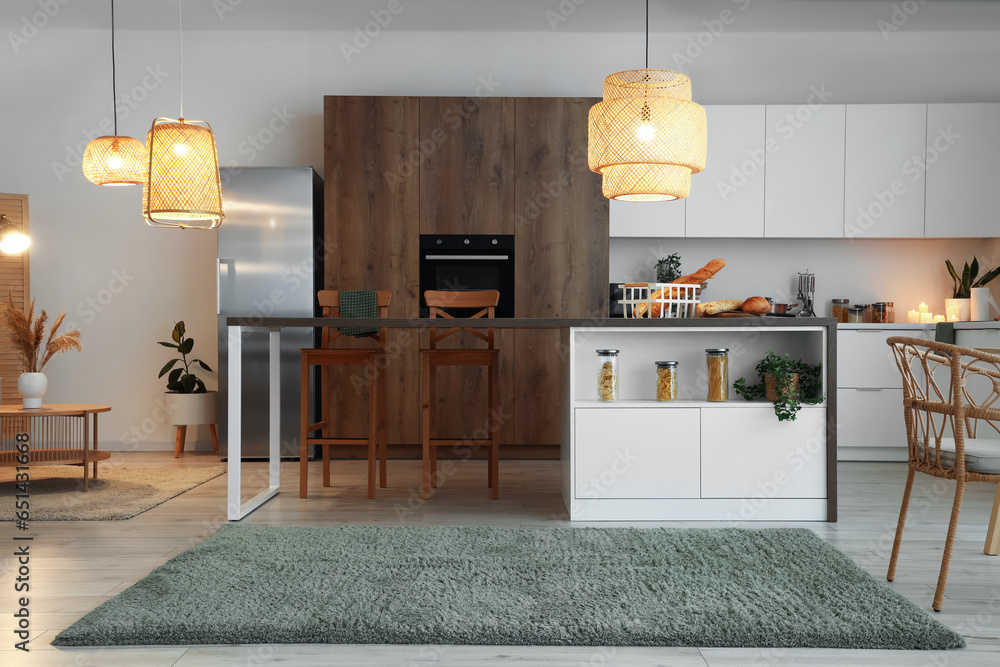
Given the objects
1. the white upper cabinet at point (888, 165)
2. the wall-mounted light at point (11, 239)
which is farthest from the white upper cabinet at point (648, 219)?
the wall-mounted light at point (11, 239)

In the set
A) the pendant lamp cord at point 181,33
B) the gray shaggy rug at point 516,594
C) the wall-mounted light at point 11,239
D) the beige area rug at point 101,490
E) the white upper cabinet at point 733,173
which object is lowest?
the beige area rug at point 101,490

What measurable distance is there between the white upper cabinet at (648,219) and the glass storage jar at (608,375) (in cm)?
198

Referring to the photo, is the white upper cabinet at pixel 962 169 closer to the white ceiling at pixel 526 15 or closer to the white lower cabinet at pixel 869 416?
the white ceiling at pixel 526 15

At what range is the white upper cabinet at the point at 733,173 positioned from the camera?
15.8ft

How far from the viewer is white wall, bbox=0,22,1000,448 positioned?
16.8ft

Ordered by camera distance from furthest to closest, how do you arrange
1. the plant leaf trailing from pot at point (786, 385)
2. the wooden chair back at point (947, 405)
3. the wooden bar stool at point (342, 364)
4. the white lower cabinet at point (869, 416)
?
the white lower cabinet at point (869, 416)
the wooden bar stool at point (342, 364)
the plant leaf trailing from pot at point (786, 385)
the wooden chair back at point (947, 405)

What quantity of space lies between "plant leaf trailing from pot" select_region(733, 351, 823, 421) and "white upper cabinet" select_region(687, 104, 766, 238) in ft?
6.35

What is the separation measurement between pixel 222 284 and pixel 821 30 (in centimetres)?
440

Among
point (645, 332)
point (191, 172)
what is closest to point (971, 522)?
point (645, 332)

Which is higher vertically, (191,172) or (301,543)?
(191,172)

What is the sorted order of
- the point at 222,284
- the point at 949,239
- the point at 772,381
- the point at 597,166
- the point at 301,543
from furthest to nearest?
the point at 949,239 → the point at 222,284 → the point at 772,381 → the point at 597,166 → the point at 301,543

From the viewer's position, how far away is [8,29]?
202 inches

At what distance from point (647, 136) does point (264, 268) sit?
285 cm

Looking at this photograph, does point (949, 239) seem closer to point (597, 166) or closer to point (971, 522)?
point (971, 522)
